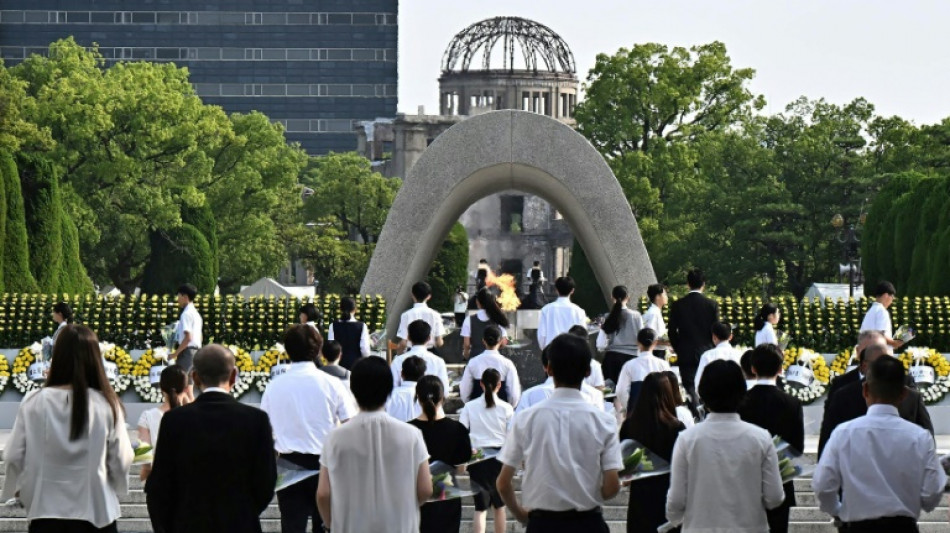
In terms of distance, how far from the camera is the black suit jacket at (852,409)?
10086 mm

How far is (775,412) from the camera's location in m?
10.3

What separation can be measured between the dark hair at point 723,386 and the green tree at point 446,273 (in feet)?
136

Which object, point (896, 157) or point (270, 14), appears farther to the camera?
point (270, 14)

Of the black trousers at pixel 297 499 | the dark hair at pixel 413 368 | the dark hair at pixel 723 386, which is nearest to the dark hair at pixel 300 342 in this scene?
the black trousers at pixel 297 499

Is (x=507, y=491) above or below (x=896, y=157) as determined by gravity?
below

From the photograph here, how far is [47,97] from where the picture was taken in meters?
43.6

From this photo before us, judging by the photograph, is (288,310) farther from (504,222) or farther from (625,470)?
(504,222)

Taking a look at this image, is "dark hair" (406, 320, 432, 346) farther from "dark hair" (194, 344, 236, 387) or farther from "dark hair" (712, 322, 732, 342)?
Answer: "dark hair" (194, 344, 236, 387)

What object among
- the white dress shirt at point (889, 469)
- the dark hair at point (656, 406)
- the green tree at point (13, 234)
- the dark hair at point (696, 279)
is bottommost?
the white dress shirt at point (889, 469)

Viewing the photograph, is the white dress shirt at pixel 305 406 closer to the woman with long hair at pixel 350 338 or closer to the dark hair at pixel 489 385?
the dark hair at pixel 489 385

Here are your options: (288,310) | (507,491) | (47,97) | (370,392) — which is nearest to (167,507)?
(370,392)

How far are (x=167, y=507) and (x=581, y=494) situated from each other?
1.84m

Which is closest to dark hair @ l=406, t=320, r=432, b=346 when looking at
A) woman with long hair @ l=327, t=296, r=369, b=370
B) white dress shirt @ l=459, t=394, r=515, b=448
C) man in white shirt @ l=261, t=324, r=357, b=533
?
white dress shirt @ l=459, t=394, r=515, b=448

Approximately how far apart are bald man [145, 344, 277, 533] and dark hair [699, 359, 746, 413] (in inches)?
77.2
